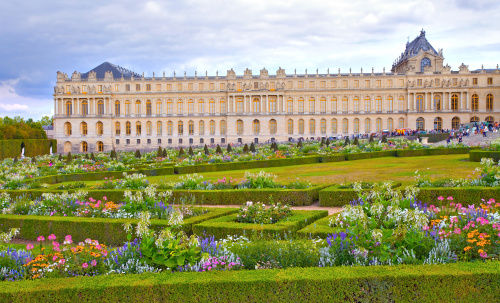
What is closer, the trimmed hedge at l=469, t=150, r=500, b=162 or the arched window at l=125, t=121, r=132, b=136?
the trimmed hedge at l=469, t=150, r=500, b=162

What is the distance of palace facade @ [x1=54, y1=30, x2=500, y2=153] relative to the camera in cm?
6562

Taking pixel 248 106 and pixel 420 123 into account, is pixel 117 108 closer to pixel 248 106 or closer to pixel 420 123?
pixel 248 106

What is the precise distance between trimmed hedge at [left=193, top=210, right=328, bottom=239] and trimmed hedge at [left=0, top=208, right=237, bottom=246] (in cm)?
38

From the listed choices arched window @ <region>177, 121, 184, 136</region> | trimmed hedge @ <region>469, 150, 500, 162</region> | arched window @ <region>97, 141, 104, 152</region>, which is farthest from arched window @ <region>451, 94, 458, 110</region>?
arched window @ <region>97, 141, 104, 152</region>

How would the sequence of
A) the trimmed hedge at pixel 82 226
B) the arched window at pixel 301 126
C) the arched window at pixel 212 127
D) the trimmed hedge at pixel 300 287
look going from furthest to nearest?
1. the arched window at pixel 212 127
2. the arched window at pixel 301 126
3. the trimmed hedge at pixel 82 226
4. the trimmed hedge at pixel 300 287

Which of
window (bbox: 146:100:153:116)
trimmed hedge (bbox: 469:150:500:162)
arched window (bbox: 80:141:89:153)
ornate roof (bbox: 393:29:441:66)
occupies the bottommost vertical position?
trimmed hedge (bbox: 469:150:500:162)

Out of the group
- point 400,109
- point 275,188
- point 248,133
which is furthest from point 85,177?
point 400,109

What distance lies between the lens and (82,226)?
9320 mm

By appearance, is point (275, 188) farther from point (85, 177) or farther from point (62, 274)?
Answer: point (85, 177)

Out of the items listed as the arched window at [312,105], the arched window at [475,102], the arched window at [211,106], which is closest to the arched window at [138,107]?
the arched window at [211,106]

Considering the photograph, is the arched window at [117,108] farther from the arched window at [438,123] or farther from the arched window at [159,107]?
the arched window at [438,123]

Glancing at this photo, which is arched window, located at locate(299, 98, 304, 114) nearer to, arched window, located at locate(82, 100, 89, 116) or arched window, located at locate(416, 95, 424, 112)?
arched window, located at locate(416, 95, 424, 112)

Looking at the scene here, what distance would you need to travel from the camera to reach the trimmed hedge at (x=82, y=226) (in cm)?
895

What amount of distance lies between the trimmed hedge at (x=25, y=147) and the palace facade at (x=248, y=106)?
10700mm
